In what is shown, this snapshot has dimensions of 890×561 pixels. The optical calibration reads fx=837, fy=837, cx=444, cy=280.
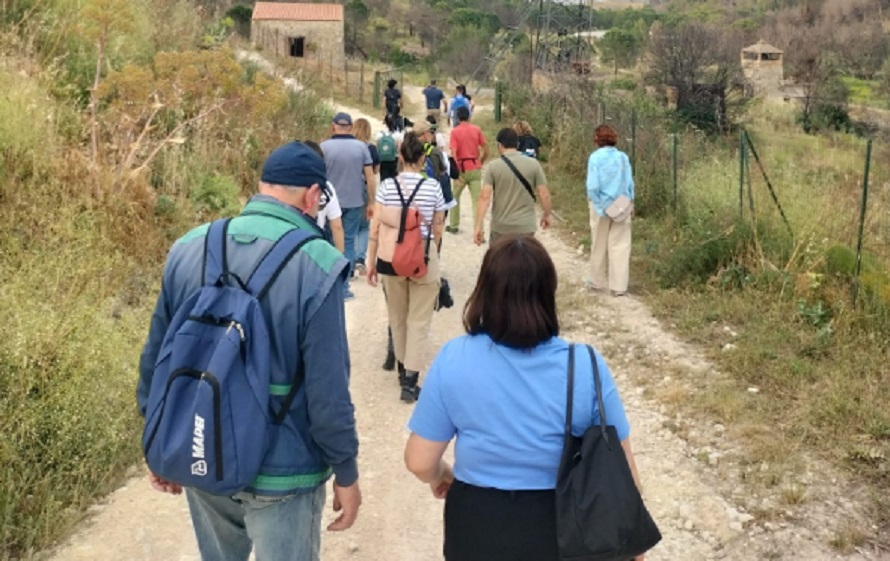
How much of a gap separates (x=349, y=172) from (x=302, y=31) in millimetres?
33082

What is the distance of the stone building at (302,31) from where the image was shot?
3822 centimetres

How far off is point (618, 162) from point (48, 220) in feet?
16.4

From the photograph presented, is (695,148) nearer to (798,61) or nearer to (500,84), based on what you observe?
(500,84)

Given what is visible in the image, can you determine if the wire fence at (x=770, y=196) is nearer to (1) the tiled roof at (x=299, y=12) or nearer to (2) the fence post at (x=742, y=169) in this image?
(2) the fence post at (x=742, y=169)

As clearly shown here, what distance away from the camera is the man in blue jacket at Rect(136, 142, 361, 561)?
239 cm

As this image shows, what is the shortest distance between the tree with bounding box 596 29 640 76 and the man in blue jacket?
208 ft

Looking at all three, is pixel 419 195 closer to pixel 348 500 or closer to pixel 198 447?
pixel 348 500

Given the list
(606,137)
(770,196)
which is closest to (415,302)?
(606,137)

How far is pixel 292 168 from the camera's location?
8.48 ft

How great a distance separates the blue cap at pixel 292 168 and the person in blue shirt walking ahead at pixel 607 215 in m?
5.62

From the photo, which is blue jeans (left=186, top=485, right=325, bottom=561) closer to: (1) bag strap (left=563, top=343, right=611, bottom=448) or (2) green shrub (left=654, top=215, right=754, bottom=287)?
(1) bag strap (left=563, top=343, right=611, bottom=448)

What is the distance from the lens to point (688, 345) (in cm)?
692

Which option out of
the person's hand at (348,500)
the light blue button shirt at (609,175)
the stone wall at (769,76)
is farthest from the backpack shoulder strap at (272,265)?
the stone wall at (769,76)

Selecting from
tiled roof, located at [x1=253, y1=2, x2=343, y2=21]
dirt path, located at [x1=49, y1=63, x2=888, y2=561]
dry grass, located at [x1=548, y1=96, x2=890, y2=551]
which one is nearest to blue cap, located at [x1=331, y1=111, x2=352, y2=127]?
dirt path, located at [x1=49, y1=63, x2=888, y2=561]
